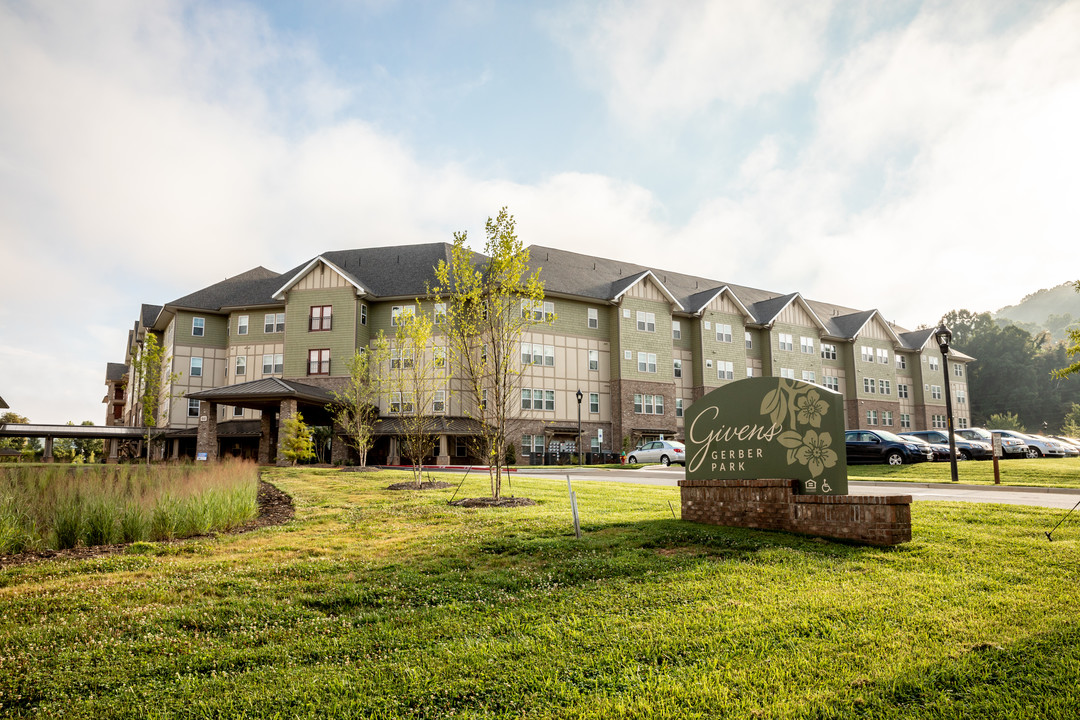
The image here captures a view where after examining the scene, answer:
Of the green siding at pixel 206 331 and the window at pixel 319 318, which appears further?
the green siding at pixel 206 331

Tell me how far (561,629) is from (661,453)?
31.3 m

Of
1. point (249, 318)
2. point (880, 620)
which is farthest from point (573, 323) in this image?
point (880, 620)

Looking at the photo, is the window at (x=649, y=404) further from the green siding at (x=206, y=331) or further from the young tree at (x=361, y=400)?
the green siding at (x=206, y=331)

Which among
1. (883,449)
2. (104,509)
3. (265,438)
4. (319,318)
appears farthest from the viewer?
(319,318)

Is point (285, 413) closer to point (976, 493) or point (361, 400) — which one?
point (361, 400)

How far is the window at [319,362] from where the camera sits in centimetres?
4138

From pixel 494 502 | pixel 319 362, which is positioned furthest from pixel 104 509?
pixel 319 362

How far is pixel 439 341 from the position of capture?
41719 millimetres

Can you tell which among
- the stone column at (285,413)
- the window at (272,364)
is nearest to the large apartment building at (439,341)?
the window at (272,364)

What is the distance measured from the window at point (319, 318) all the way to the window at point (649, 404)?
21.0 metres

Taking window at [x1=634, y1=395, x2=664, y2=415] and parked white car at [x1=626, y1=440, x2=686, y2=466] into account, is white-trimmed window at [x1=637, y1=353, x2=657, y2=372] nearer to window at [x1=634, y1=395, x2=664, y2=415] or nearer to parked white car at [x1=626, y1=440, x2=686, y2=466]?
window at [x1=634, y1=395, x2=664, y2=415]

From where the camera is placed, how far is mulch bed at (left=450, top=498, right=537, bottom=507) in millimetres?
12392

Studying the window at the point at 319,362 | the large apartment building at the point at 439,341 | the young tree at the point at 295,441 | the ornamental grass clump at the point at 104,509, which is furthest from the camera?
the window at the point at 319,362

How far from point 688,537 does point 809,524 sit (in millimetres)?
1540
